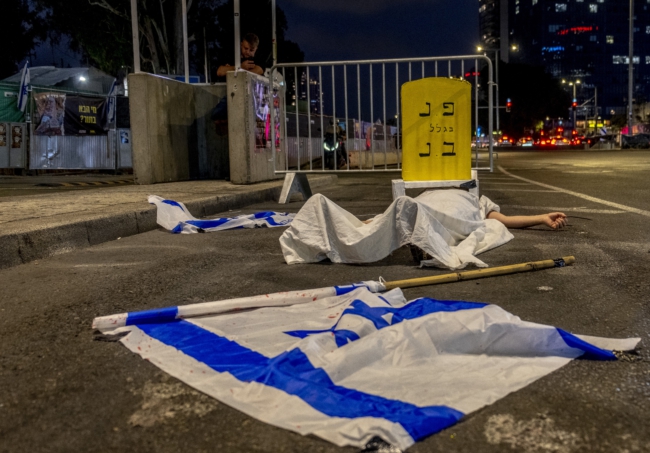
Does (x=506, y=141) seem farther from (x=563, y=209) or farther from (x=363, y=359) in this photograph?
(x=363, y=359)

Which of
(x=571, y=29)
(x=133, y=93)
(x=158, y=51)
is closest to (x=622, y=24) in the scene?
(x=571, y=29)

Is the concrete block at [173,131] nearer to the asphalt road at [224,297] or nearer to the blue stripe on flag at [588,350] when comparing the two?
the asphalt road at [224,297]

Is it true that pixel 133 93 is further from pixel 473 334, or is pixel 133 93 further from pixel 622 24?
pixel 622 24

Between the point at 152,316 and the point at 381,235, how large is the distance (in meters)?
1.85

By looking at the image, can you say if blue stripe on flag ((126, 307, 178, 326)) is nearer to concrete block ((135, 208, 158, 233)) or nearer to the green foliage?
concrete block ((135, 208, 158, 233))

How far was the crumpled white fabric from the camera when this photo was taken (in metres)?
4.00

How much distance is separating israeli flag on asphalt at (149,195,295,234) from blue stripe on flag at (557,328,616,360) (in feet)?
13.7

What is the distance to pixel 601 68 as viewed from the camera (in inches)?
6767

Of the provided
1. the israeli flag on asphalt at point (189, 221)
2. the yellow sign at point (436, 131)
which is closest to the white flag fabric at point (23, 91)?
the israeli flag on asphalt at point (189, 221)

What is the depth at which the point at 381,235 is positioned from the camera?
165 inches

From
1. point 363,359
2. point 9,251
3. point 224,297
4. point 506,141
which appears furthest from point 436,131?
point 506,141

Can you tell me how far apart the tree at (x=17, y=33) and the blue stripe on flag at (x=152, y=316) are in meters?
38.2

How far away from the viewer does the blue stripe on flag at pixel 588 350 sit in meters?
2.32

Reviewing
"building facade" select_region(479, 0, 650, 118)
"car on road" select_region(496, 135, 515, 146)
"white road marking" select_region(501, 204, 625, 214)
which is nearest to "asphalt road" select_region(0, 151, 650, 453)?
"white road marking" select_region(501, 204, 625, 214)
